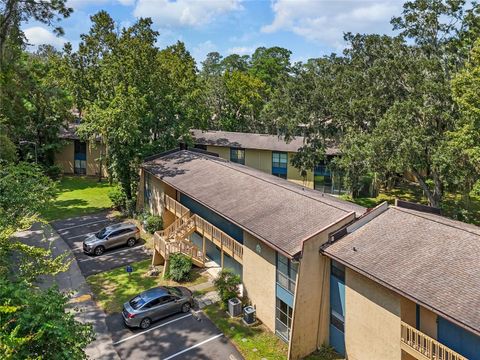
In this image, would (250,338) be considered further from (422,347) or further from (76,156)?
(76,156)

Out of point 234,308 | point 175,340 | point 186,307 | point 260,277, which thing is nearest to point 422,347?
point 260,277

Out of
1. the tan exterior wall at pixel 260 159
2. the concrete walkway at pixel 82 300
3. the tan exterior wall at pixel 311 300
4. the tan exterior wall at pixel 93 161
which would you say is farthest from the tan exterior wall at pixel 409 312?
the tan exterior wall at pixel 93 161

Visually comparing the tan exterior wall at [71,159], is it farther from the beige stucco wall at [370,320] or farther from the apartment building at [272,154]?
the beige stucco wall at [370,320]

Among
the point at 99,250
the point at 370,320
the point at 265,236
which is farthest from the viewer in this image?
the point at 99,250

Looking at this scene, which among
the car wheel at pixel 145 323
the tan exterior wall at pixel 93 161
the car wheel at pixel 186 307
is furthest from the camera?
the tan exterior wall at pixel 93 161

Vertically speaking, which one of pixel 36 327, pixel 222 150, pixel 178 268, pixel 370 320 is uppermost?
pixel 222 150
